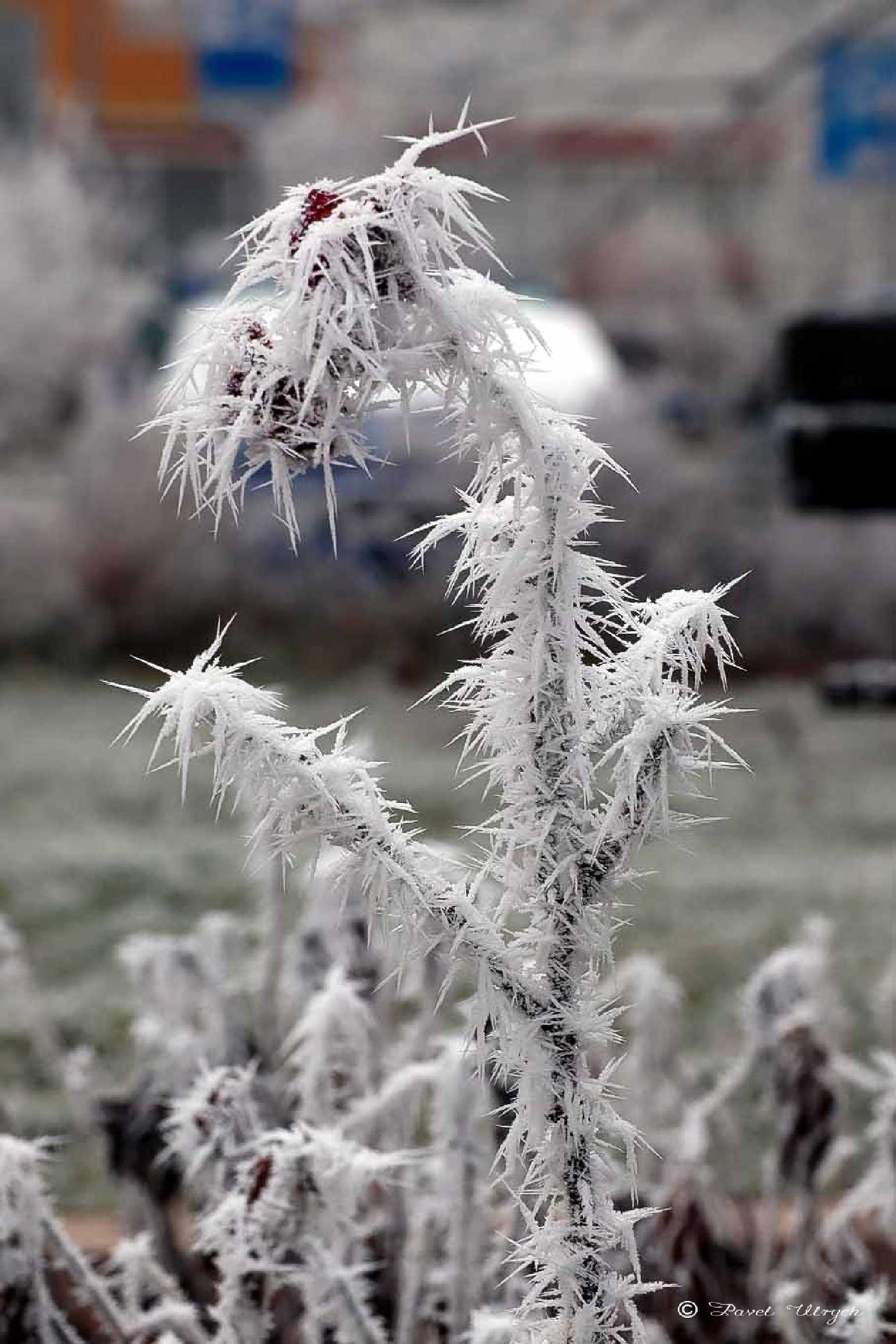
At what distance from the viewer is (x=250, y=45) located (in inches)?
705

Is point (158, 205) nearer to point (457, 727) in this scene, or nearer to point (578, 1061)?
point (457, 727)

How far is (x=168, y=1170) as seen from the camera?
1.64 meters

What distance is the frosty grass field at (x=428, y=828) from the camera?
305 centimetres

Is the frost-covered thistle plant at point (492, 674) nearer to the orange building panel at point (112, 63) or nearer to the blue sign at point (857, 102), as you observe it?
the blue sign at point (857, 102)

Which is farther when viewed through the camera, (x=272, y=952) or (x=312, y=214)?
(x=272, y=952)

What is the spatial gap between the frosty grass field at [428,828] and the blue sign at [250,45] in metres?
13.8

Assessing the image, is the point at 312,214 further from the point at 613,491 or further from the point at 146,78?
the point at 146,78

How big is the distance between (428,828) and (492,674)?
315cm

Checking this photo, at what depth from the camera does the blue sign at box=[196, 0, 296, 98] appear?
694 inches

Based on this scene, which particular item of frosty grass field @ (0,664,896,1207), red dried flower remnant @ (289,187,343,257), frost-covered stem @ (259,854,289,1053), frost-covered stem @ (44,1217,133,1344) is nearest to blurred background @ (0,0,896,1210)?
frosty grass field @ (0,664,896,1207)

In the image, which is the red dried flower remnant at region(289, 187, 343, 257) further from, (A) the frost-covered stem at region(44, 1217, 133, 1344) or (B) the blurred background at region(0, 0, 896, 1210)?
(A) the frost-covered stem at region(44, 1217, 133, 1344)

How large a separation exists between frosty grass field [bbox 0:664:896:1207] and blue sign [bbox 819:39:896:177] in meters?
7.21

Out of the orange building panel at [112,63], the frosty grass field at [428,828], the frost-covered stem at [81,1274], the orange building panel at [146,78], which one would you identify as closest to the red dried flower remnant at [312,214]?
the frost-covered stem at [81,1274]

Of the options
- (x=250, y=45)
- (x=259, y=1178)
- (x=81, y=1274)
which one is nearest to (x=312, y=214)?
(x=259, y=1178)
